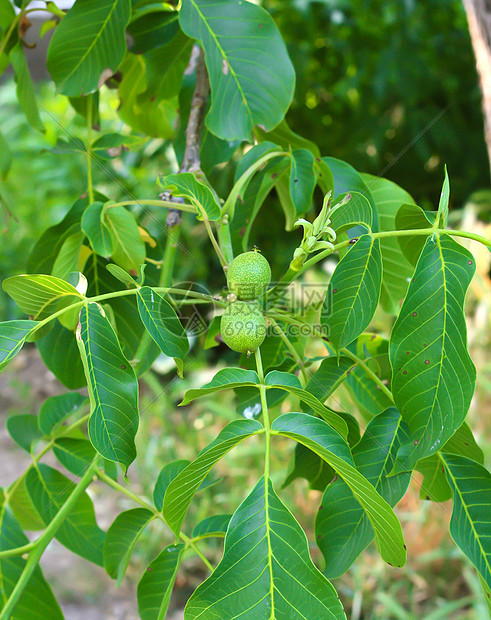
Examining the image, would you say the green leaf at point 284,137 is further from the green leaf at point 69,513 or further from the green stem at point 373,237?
the green leaf at point 69,513

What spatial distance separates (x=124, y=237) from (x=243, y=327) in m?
0.19

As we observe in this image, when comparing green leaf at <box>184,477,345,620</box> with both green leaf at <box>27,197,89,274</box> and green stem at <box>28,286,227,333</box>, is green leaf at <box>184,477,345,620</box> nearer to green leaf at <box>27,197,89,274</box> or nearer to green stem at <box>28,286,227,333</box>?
green stem at <box>28,286,227,333</box>

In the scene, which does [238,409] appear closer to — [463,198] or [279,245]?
[279,245]

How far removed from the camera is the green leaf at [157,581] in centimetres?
47

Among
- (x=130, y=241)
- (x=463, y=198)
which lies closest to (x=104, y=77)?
(x=130, y=241)

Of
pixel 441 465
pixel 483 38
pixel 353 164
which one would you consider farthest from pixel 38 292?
pixel 353 164

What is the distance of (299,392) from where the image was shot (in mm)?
374

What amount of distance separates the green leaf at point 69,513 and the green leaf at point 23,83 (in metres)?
0.40

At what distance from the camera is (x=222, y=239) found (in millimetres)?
495

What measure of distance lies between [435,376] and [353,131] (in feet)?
6.38

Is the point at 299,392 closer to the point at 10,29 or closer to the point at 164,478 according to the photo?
the point at 164,478

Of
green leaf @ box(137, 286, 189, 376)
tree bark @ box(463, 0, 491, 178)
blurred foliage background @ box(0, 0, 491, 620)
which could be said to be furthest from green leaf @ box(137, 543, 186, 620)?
blurred foliage background @ box(0, 0, 491, 620)

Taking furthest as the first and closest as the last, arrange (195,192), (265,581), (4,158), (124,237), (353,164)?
(353,164), (4,158), (124,237), (195,192), (265,581)

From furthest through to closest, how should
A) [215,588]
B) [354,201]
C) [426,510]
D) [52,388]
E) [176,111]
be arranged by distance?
[52,388] < [426,510] < [176,111] < [354,201] < [215,588]
